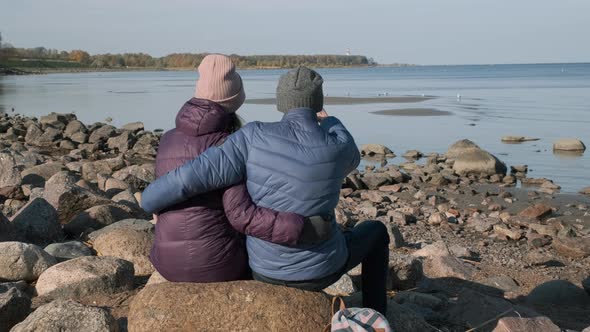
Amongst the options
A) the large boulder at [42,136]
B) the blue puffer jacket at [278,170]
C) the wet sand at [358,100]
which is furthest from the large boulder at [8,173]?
the wet sand at [358,100]

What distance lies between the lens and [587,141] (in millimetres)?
25531

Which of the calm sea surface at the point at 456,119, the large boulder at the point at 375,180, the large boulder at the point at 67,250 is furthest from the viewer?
the calm sea surface at the point at 456,119

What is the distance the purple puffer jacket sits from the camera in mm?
4367

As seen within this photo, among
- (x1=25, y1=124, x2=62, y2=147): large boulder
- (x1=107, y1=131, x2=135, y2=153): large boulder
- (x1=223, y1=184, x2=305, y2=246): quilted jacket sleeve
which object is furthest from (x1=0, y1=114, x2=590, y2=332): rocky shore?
(x1=25, y1=124, x2=62, y2=147): large boulder

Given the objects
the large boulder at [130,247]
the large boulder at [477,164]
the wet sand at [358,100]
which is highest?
the large boulder at [130,247]

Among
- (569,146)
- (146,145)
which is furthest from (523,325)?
(146,145)

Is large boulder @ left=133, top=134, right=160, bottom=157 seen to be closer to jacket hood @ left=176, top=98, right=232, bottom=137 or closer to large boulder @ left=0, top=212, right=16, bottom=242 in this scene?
large boulder @ left=0, top=212, right=16, bottom=242

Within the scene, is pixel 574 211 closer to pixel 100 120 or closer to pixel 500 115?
pixel 500 115

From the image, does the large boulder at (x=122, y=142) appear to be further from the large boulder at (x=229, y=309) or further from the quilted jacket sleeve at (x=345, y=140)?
the quilted jacket sleeve at (x=345, y=140)

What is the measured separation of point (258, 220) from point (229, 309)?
58 centimetres

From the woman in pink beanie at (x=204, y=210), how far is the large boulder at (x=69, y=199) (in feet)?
Answer: 16.1

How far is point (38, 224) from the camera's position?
25.8ft

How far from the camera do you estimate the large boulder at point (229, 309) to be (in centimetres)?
432

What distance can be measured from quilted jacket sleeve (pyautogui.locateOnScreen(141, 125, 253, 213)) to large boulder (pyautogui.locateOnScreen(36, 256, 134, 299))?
1893 millimetres
